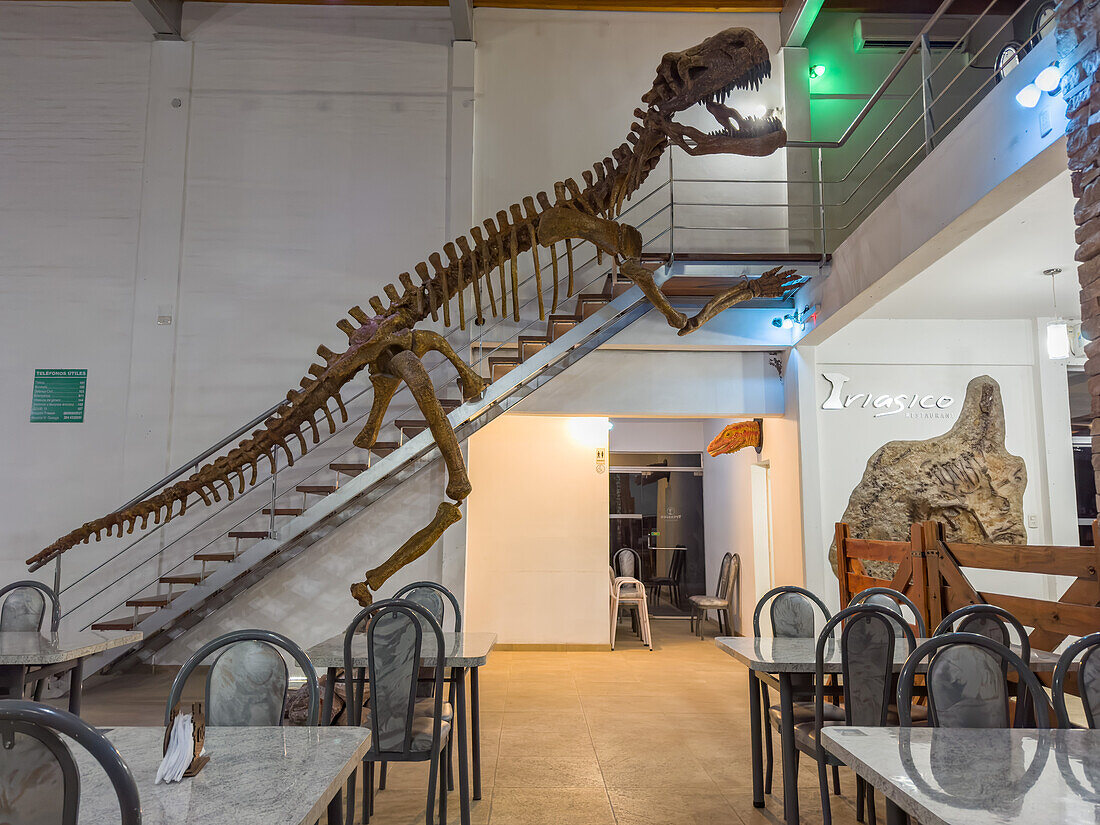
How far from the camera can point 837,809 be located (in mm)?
3816

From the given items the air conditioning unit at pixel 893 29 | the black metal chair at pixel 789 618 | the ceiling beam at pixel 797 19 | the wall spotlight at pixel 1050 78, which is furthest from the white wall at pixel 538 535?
the wall spotlight at pixel 1050 78

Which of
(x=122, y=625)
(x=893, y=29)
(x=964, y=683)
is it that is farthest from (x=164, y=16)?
(x=964, y=683)

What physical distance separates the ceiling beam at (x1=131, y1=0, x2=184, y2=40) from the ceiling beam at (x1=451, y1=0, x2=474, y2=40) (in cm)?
299

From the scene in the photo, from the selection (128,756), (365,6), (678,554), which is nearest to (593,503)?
(678,554)

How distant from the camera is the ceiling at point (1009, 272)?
4.80 m

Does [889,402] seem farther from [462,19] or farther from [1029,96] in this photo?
[462,19]

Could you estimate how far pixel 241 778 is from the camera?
1807 mm

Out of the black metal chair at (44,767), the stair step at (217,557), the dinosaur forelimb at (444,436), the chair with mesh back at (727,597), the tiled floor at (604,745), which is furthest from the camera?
the chair with mesh back at (727,597)

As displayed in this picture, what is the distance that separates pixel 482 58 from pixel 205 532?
5847 millimetres

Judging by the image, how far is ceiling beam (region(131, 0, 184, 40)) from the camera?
782 centimetres

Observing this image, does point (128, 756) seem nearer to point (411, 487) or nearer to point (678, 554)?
point (411, 487)

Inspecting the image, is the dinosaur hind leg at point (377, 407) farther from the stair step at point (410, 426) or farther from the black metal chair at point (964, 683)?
the black metal chair at point (964, 683)

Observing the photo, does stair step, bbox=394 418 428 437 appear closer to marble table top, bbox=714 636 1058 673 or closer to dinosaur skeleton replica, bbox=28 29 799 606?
dinosaur skeleton replica, bbox=28 29 799 606

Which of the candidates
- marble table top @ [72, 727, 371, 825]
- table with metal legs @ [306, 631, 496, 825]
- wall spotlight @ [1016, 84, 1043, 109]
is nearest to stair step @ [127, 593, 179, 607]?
table with metal legs @ [306, 631, 496, 825]
